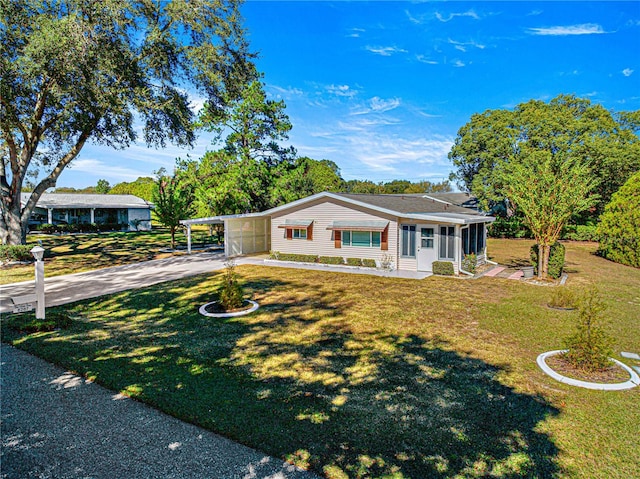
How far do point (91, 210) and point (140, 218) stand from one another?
15.4ft

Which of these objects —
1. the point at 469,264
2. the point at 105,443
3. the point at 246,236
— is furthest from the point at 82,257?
the point at 469,264

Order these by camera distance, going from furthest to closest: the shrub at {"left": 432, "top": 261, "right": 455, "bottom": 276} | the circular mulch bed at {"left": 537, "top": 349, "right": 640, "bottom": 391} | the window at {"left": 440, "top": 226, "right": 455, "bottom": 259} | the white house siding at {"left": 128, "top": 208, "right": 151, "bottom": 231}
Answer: the white house siding at {"left": 128, "top": 208, "right": 151, "bottom": 231} < the window at {"left": 440, "top": 226, "right": 455, "bottom": 259} < the shrub at {"left": 432, "top": 261, "right": 455, "bottom": 276} < the circular mulch bed at {"left": 537, "top": 349, "right": 640, "bottom": 391}

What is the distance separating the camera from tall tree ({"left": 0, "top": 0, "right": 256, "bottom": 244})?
46.3 ft

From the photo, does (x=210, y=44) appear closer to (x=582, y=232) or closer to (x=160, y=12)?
(x=160, y=12)


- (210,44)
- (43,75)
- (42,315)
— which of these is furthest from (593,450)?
(210,44)

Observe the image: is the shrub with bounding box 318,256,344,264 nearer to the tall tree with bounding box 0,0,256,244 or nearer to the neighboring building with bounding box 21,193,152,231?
the tall tree with bounding box 0,0,256,244

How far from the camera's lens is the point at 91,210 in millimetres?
37125

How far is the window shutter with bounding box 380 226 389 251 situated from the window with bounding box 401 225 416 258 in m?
0.68

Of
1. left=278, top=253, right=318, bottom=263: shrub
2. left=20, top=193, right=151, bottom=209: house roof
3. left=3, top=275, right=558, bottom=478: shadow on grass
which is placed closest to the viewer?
left=3, top=275, right=558, bottom=478: shadow on grass

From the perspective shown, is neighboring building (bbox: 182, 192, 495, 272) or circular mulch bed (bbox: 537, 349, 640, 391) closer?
circular mulch bed (bbox: 537, 349, 640, 391)

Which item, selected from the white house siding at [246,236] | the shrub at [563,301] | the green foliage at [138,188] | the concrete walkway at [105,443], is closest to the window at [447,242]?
the shrub at [563,301]

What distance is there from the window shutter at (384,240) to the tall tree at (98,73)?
11578 millimetres

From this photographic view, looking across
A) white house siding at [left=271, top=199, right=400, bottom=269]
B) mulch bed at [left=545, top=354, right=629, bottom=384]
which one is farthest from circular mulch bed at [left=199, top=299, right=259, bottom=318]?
white house siding at [left=271, top=199, right=400, bottom=269]

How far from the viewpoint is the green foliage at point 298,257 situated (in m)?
17.5
